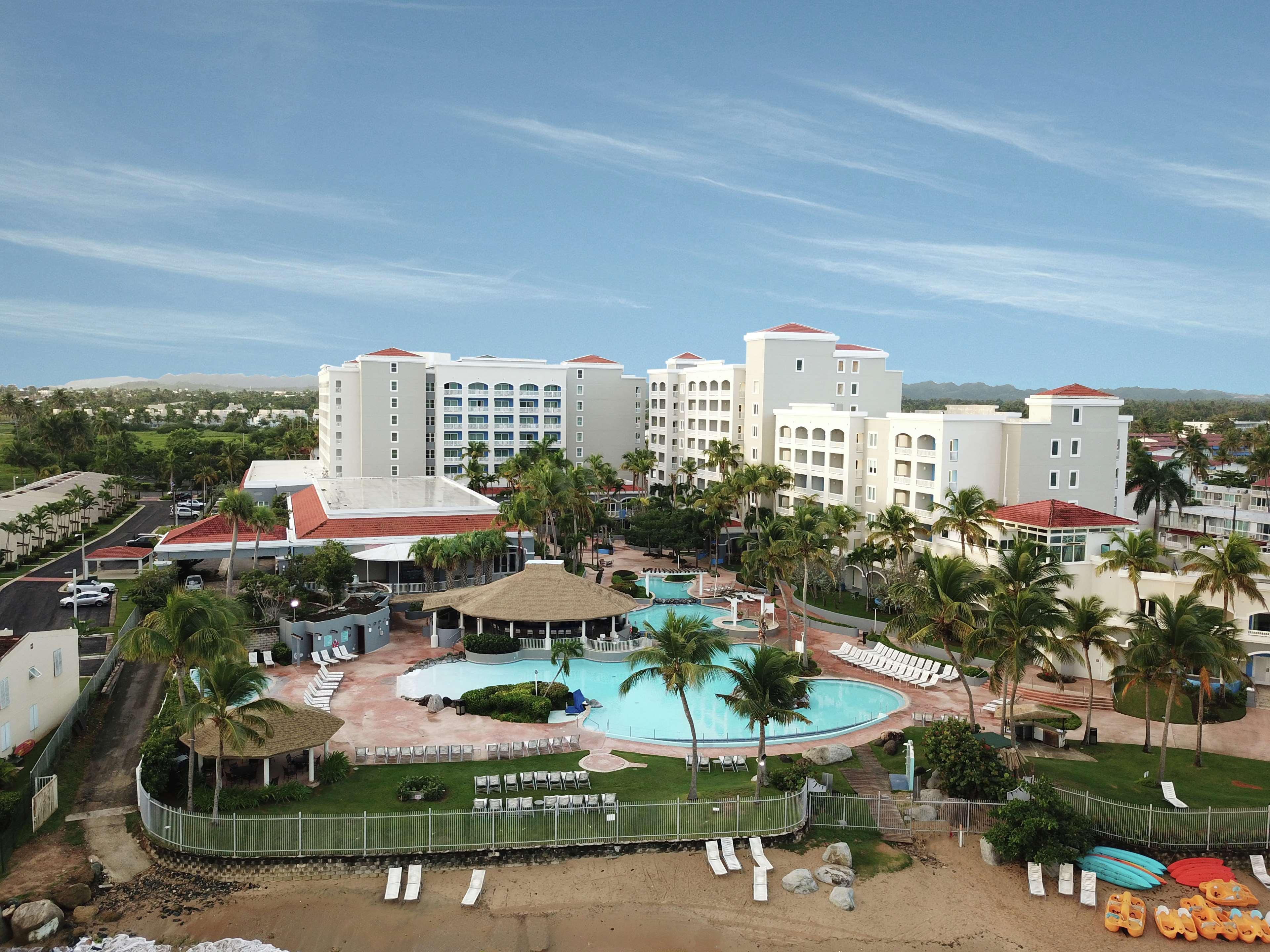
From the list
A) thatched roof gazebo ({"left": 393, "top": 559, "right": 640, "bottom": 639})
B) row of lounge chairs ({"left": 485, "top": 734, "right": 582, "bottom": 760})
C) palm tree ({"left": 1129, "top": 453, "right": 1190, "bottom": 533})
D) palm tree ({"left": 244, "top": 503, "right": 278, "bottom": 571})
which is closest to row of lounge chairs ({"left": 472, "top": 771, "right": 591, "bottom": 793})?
row of lounge chairs ({"left": 485, "top": 734, "right": 582, "bottom": 760})

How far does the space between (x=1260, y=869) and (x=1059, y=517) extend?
2160 cm

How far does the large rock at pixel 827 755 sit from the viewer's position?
29062mm

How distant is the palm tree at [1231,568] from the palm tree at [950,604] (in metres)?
8.83

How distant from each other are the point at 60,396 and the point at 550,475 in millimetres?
101969

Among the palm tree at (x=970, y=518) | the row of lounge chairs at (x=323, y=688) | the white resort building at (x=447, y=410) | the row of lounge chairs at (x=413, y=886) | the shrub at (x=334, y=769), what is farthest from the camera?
the white resort building at (x=447, y=410)

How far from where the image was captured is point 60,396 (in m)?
124

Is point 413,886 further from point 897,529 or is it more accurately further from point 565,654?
point 897,529

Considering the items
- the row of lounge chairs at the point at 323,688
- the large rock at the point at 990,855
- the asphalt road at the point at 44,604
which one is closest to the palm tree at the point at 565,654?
the row of lounge chairs at the point at 323,688

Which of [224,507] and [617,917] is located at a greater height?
[224,507]

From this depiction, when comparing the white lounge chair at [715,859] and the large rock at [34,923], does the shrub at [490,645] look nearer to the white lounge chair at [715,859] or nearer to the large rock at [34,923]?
the white lounge chair at [715,859]

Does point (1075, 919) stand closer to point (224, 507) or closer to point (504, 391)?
point (224, 507)

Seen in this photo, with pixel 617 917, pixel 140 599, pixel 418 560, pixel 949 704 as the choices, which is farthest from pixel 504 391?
pixel 617 917

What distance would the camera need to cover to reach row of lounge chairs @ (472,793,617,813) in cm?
2414

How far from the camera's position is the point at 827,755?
96.0 ft
